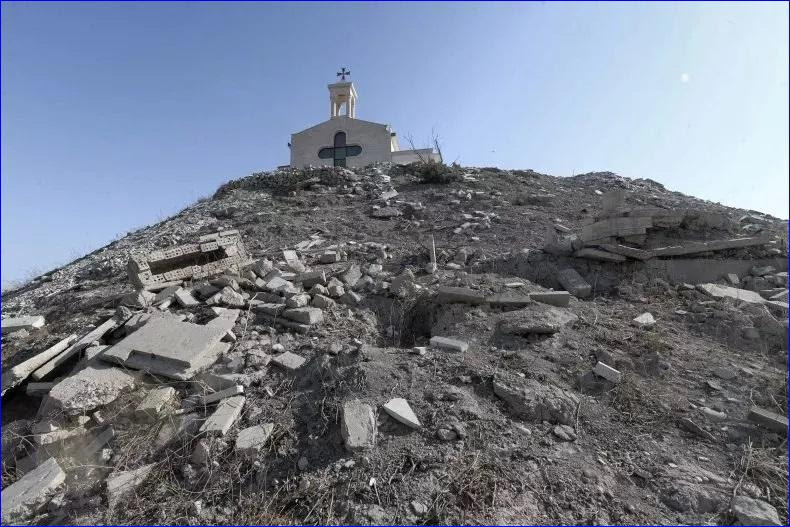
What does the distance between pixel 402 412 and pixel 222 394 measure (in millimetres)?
1461

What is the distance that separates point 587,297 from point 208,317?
4.67 meters

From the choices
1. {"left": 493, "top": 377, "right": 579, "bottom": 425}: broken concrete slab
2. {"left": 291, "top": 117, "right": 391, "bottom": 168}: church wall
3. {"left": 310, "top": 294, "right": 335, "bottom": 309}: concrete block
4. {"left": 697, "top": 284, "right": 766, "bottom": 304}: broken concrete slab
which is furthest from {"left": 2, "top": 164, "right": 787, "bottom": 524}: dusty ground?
{"left": 291, "top": 117, "right": 391, "bottom": 168}: church wall

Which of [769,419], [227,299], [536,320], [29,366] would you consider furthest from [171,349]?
[769,419]

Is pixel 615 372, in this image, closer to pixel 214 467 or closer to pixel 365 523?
pixel 365 523

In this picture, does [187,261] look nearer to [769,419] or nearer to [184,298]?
[184,298]

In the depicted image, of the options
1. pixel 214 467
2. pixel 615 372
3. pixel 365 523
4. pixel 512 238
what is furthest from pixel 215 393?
pixel 512 238

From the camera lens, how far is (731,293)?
17.2ft

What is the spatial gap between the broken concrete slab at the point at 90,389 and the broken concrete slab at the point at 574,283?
502 cm

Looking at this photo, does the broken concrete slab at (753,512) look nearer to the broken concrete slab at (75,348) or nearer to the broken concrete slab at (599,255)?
the broken concrete slab at (599,255)

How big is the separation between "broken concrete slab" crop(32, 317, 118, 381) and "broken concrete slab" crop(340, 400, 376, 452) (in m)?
2.88

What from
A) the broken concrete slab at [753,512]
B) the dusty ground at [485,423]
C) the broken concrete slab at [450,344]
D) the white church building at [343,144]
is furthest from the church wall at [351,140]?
the broken concrete slab at [753,512]

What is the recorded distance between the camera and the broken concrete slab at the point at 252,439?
2863mm

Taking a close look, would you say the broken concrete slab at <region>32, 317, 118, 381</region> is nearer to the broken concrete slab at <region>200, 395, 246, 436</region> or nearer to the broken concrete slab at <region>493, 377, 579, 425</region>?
the broken concrete slab at <region>200, 395, 246, 436</region>

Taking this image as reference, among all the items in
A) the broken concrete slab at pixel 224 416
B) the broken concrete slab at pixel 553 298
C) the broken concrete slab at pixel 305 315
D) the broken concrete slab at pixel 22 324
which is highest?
the broken concrete slab at pixel 553 298
